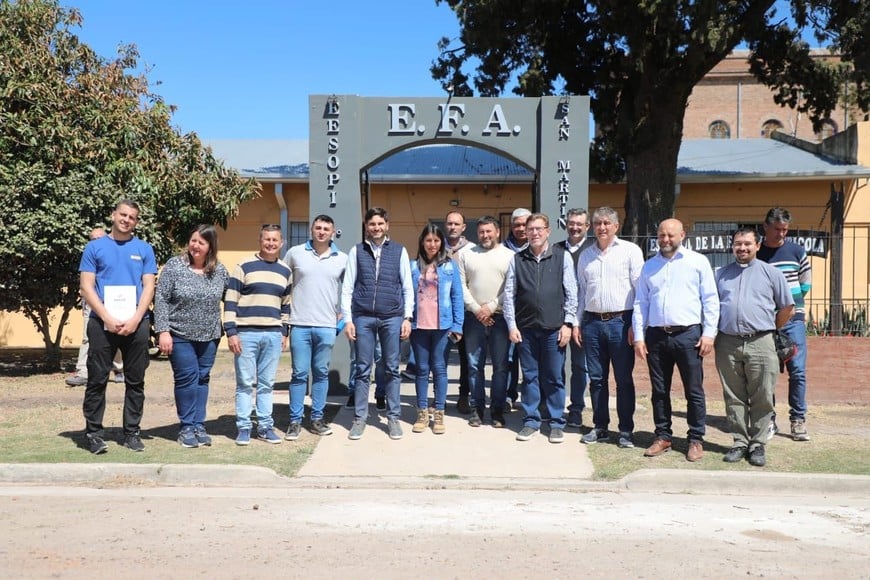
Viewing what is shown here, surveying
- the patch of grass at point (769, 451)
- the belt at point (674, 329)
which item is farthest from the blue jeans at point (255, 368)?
the belt at point (674, 329)

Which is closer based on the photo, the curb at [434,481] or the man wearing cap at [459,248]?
the curb at [434,481]

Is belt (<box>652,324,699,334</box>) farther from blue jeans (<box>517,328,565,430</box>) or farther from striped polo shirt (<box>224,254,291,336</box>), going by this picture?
striped polo shirt (<box>224,254,291,336</box>)

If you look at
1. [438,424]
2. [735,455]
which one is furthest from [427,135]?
[735,455]

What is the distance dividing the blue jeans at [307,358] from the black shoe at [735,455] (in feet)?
11.6

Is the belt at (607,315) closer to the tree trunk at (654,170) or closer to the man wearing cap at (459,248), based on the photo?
the man wearing cap at (459,248)

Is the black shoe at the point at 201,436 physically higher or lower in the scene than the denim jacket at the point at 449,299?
lower

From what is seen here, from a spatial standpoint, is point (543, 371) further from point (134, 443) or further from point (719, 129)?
point (719, 129)

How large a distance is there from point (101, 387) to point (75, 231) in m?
4.57

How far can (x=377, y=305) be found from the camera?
705 centimetres

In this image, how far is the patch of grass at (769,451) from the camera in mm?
6344

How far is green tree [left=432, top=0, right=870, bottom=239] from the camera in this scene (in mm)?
12438

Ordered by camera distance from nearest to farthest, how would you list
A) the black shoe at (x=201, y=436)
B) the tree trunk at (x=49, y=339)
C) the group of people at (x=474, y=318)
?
the group of people at (x=474, y=318), the black shoe at (x=201, y=436), the tree trunk at (x=49, y=339)

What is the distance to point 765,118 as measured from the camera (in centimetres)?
3716

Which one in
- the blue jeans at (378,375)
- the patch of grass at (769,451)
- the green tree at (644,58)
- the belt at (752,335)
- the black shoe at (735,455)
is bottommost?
the patch of grass at (769,451)
